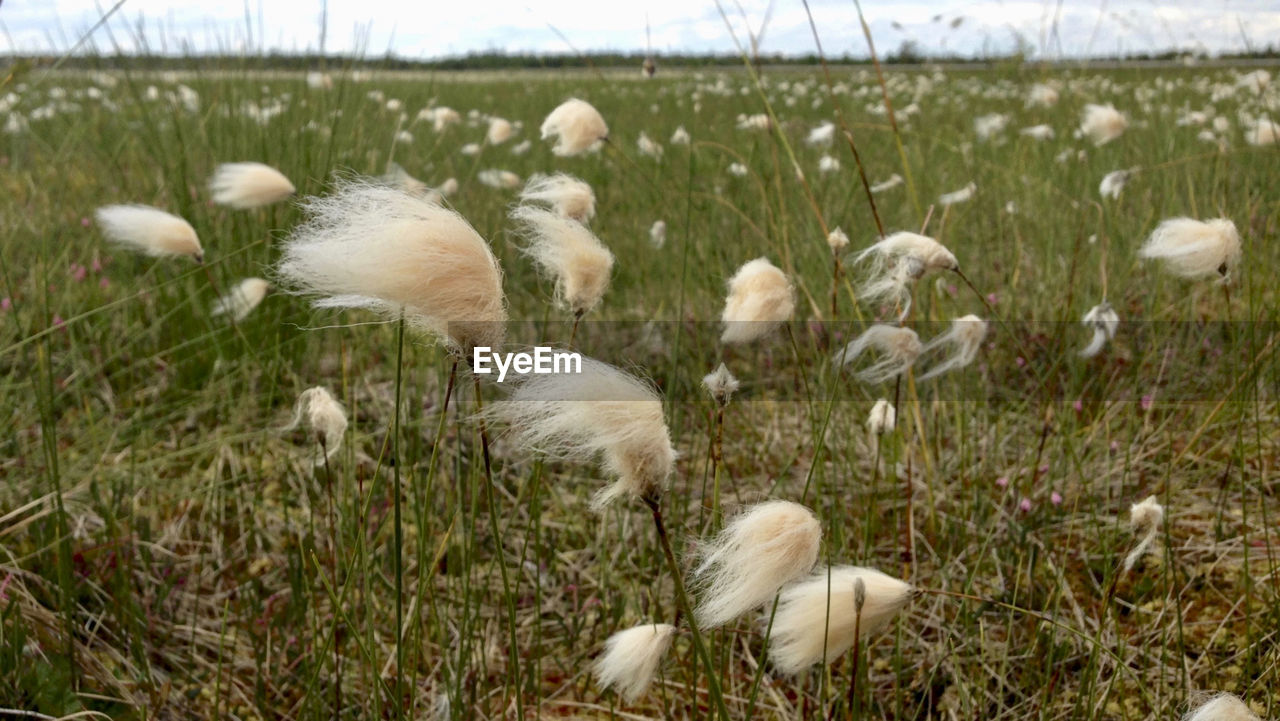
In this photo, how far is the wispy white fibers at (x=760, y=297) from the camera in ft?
4.53

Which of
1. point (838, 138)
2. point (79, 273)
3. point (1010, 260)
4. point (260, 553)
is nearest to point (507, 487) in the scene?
point (260, 553)

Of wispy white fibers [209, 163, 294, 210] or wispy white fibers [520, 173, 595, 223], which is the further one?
wispy white fibers [209, 163, 294, 210]

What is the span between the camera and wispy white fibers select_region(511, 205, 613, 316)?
1157mm

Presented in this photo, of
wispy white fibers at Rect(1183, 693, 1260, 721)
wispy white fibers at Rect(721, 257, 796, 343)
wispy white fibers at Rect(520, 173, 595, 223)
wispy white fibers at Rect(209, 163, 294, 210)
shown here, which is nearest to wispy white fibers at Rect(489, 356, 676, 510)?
wispy white fibers at Rect(721, 257, 796, 343)

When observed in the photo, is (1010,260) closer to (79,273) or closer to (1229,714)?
(1229,714)

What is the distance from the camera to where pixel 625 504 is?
2.12m

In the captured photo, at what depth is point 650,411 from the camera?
2.89 ft

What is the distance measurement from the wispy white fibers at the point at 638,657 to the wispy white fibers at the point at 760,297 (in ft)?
1.61

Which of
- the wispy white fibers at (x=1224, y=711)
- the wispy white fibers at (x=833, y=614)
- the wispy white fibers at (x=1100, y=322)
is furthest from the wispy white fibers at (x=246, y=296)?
the wispy white fibers at (x=1224, y=711)

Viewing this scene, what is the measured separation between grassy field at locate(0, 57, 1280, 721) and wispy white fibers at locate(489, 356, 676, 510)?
5 cm

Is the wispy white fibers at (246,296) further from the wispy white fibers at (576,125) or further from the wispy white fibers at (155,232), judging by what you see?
the wispy white fibers at (576,125)

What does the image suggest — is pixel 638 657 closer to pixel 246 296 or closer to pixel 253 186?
pixel 253 186

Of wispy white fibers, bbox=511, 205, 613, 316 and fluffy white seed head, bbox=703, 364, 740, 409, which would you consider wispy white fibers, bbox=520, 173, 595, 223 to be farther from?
fluffy white seed head, bbox=703, 364, 740, 409

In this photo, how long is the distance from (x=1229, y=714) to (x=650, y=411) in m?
0.74
